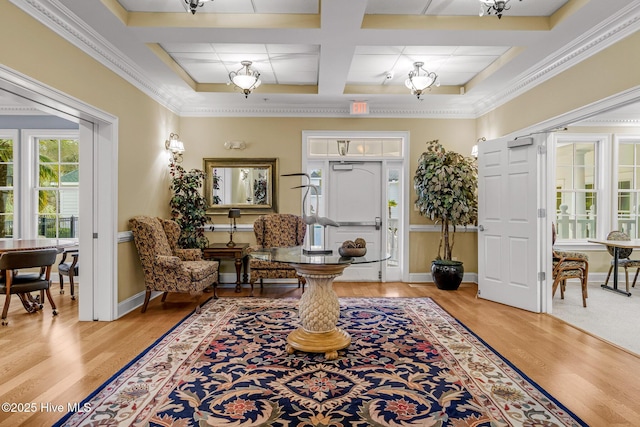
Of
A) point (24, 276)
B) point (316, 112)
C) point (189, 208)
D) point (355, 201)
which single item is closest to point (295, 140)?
point (316, 112)

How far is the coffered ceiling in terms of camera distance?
300 centimetres

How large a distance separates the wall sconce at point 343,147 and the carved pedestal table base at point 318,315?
3206 mm

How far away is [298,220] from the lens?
5332mm

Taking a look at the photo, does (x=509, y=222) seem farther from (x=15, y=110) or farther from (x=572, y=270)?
(x=15, y=110)

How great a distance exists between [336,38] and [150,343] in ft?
10.6

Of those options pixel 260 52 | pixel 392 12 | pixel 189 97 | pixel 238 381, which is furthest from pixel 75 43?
pixel 238 381

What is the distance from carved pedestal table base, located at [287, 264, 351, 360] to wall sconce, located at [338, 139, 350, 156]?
3.21 m

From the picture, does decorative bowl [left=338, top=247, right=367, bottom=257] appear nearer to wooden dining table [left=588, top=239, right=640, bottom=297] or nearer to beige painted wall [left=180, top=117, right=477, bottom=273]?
beige painted wall [left=180, top=117, right=477, bottom=273]

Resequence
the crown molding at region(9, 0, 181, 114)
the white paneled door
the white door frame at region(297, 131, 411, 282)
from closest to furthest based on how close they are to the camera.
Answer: the crown molding at region(9, 0, 181, 114)
the white paneled door
the white door frame at region(297, 131, 411, 282)

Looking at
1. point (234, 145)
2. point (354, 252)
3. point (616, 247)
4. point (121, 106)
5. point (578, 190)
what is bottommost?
point (616, 247)

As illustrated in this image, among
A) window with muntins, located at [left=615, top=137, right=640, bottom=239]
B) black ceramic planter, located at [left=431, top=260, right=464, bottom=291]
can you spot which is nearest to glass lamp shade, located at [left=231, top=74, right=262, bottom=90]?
black ceramic planter, located at [left=431, top=260, right=464, bottom=291]

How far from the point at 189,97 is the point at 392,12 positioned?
3342mm

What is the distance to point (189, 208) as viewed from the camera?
17.0ft

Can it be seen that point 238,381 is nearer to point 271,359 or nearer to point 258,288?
point 271,359
